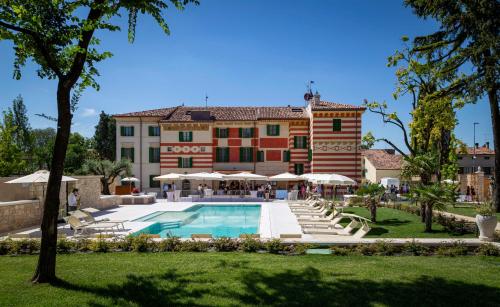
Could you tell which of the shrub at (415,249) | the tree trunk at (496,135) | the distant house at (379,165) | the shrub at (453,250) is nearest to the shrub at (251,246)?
the shrub at (415,249)

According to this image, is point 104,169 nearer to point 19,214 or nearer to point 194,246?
point 19,214

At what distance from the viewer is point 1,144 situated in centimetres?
2577

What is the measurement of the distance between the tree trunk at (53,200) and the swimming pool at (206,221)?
561 cm

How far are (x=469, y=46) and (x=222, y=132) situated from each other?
846 inches

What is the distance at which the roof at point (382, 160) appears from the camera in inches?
1778

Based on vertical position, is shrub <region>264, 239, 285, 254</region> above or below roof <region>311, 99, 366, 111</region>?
below

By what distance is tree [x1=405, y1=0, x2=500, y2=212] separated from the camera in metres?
15.1

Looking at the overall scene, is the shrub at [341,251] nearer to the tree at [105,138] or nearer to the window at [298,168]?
the window at [298,168]

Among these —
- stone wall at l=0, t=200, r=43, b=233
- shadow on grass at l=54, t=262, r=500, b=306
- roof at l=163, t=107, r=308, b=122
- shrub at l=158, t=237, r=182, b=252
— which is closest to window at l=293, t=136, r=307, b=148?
roof at l=163, t=107, r=308, b=122

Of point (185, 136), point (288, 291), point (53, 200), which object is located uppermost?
point (185, 136)

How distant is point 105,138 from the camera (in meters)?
47.4

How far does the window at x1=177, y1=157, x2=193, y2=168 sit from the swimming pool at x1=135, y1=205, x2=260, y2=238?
9.81 m

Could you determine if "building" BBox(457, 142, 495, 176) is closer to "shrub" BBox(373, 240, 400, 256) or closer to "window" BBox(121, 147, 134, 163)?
"window" BBox(121, 147, 134, 163)

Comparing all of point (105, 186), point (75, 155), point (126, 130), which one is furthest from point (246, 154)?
point (75, 155)
